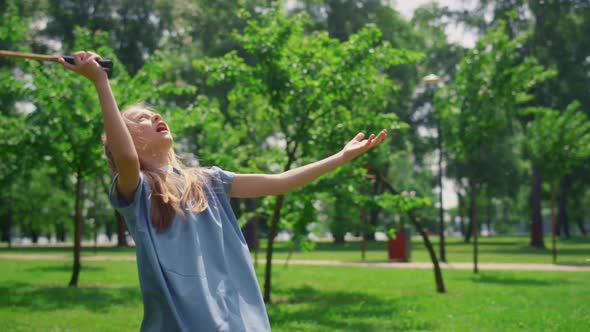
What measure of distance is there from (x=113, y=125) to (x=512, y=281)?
46.5 feet

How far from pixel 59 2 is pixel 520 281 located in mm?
30300

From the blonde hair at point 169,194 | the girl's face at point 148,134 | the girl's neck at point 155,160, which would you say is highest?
the girl's face at point 148,134

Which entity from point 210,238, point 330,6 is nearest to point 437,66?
point 330,6

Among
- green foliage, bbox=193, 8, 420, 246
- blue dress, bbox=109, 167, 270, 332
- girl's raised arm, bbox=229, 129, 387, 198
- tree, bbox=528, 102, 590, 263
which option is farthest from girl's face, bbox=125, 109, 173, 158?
tree, bbox=528, 102, 590, 263

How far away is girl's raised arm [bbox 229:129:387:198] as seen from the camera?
8.48 ft

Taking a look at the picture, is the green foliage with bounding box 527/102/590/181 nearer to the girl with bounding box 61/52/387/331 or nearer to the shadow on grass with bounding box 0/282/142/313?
the shadow on grass with bounding box 0/282/142/313

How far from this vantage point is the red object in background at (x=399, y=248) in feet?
78.5

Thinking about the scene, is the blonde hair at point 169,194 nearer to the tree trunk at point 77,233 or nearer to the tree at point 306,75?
the tree at point 306,75

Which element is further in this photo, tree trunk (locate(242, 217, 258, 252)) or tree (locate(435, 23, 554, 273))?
tree (locate(435, 23, 554, 273))

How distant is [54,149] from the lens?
13000mm

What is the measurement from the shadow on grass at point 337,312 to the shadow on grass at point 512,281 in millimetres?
3812

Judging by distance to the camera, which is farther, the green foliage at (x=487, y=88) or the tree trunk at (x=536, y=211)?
the tree trunk at (x=536, y=211)

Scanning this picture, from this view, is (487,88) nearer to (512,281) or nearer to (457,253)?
(512,281)

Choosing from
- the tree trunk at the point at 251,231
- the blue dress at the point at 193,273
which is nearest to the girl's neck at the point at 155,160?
the blue dress at the point at 193,273
